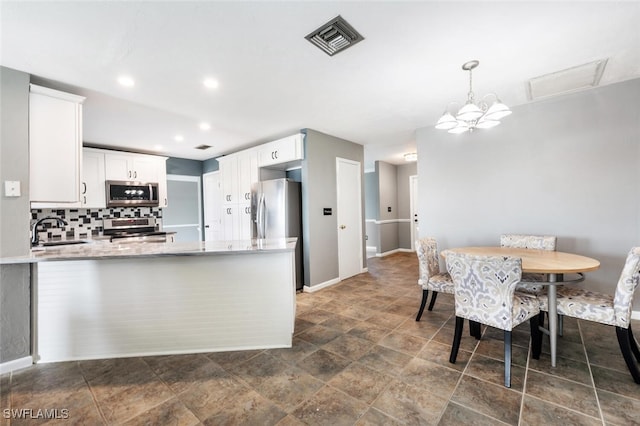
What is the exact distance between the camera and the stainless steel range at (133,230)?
4688 mm

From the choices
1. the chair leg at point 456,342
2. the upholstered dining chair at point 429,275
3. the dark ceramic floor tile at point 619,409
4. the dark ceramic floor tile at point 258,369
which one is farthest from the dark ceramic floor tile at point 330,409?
the upholstered dining chair at point 429,275

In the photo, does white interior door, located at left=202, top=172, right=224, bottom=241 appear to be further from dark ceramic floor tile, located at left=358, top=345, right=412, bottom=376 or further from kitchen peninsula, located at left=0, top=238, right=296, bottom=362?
dark ceramic floor tile, located at left=358, top=345, right=412, bottom=376

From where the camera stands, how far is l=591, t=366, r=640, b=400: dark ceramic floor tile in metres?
1.69

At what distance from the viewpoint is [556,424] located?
1.46 m

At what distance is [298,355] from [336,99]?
8.50ft

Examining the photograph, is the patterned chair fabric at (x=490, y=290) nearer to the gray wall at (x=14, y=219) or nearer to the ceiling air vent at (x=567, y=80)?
the ceiling air vent at (x=567, y=80)

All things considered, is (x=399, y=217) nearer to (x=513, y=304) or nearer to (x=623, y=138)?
(x=623, y=138)

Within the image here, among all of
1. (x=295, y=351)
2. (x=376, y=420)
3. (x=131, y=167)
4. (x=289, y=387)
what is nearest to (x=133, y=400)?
(x=289, y=387)

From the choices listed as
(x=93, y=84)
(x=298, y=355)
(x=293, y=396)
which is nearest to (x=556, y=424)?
(x=293, y=396)

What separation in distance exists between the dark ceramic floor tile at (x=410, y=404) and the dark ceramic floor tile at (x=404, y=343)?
476 millimetres

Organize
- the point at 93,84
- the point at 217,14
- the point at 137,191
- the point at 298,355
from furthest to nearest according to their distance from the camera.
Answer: the point at 137,191
the point at 93,84
the point at 298,355
the point at 217,14

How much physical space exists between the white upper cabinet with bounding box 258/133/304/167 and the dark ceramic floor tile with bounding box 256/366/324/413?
9.52 feet

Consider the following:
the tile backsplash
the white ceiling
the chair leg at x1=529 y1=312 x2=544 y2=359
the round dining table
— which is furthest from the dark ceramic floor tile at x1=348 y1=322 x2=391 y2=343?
the tile backsplash

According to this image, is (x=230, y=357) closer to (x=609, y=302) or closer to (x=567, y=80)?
(x=609, y=302)
